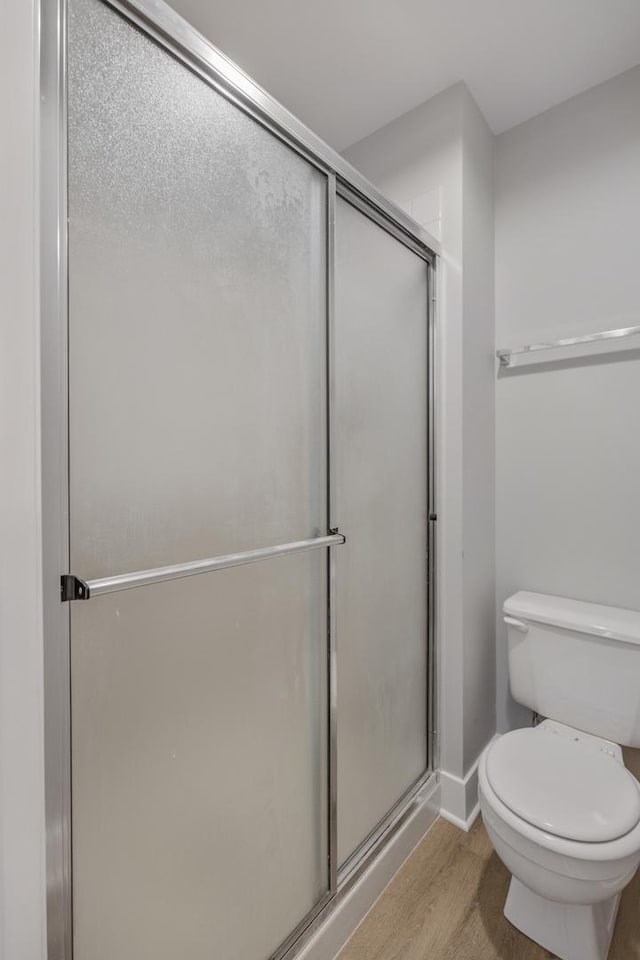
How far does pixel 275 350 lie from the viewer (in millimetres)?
1083

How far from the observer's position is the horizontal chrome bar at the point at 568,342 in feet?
5.16

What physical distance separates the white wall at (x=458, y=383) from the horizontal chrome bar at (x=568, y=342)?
0.13 metres

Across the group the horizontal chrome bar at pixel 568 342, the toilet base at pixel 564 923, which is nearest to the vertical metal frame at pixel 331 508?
the toilet base at pixel 564 923

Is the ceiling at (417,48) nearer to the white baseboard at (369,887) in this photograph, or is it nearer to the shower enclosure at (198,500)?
the shower enclosure at (198,500)

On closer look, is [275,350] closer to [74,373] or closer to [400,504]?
[74,373]

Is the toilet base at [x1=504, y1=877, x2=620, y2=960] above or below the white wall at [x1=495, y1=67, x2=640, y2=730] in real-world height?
below

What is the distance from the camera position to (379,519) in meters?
1.47

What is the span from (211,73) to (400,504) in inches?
47.0

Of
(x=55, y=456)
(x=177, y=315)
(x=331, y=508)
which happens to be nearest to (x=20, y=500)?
(x=55, y=456)

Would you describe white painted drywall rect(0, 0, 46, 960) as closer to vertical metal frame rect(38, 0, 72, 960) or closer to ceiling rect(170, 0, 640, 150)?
vertical metal frame rect(38, 0, 72, 960)

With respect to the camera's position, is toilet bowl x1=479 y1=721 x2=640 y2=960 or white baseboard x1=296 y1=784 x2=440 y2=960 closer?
toilet bowl x1=479 y1=721 x2=640 y2=960

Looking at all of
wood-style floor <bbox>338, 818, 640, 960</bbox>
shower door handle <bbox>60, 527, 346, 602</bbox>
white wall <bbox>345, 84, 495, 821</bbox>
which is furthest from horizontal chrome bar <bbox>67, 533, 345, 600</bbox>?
wood-style floor <bbox>338, 818, 640, 960</bbox>

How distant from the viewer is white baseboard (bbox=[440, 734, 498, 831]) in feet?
5.45

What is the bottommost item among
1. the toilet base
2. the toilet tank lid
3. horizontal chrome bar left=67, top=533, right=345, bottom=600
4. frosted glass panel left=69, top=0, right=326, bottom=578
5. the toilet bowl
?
the toilet base
